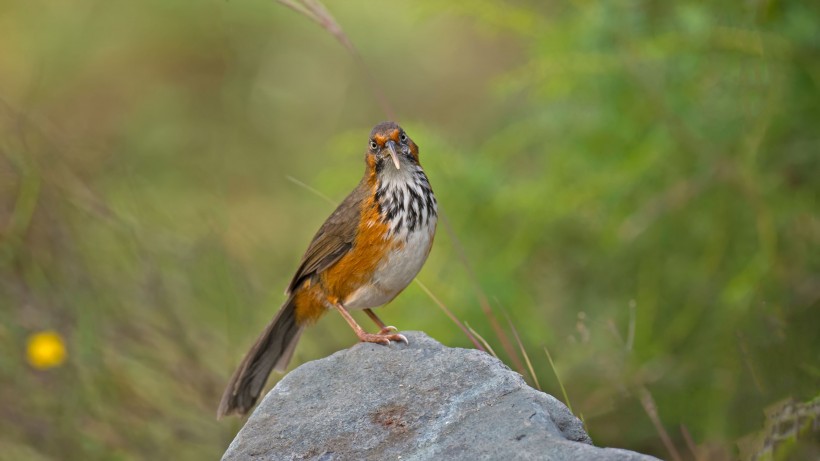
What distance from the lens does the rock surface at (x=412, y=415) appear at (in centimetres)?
312

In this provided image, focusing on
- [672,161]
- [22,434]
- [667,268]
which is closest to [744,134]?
[672,161]

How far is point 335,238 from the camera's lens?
14.6 ft

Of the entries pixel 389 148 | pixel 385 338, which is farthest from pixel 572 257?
pixel 385 338

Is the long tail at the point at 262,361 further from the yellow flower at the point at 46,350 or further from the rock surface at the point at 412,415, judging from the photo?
the yellow flower at the point at 46,350

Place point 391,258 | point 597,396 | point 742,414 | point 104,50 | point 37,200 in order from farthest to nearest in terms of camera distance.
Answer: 1. point 104,50
2. point 37,200
3. point 597,396
4. point 742,414
5. point 391,258

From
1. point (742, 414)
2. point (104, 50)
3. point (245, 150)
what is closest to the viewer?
point (742, 414)

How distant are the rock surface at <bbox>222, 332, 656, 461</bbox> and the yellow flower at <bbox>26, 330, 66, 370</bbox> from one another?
91.1 inches

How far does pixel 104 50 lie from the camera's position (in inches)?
413

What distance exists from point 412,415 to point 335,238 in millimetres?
1226

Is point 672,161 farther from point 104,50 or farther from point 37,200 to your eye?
point 104,50

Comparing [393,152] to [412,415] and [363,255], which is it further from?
[412,415]

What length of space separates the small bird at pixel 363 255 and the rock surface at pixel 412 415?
0.54m

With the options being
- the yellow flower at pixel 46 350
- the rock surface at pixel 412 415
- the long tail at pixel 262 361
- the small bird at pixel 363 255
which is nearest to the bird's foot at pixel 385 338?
the rock surface at pixel 412 415

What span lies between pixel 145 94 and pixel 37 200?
4204 mm
